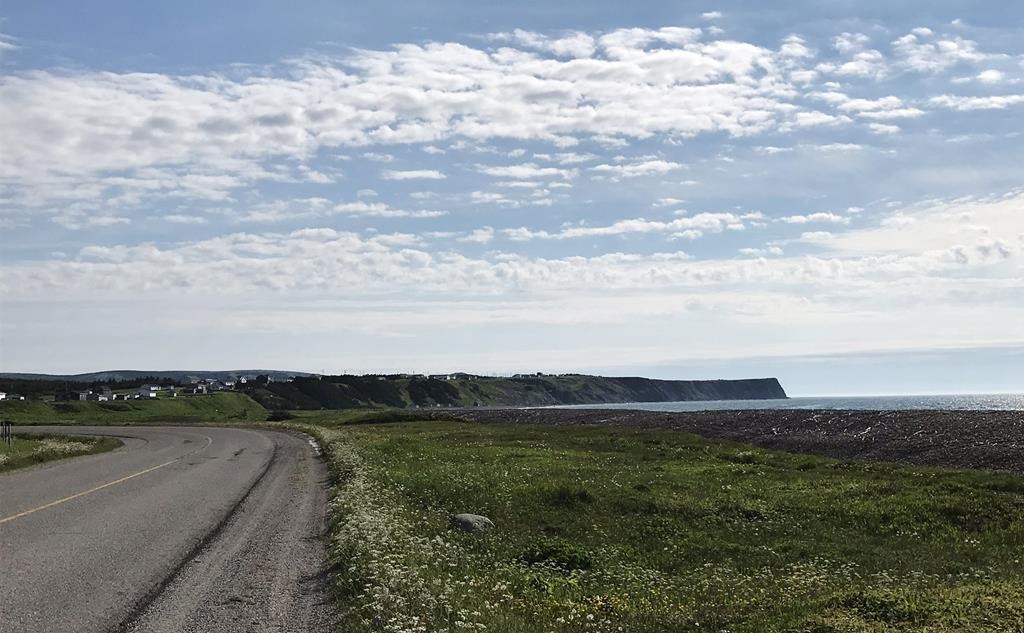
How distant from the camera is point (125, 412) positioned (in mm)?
162125

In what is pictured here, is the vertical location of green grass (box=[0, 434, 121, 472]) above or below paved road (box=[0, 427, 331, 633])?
below

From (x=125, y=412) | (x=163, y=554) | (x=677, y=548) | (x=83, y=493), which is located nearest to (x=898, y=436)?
A: (x=677, y=548)

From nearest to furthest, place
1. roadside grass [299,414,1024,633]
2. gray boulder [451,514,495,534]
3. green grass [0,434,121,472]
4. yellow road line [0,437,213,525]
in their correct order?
roadside grass [299,414,1024,633]
gray boulder [451,514,495,534]
yellow road line [0,437,213,525]
green grass [0,434,121,472]

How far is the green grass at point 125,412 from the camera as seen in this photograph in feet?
436

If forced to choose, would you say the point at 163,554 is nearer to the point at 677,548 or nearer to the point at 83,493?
the point at 677,548

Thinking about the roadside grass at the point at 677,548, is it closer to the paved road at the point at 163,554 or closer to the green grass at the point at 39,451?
the paved road at the point at 163,554

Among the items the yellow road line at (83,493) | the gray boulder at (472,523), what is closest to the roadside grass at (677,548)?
the gray boulder at (472,523)

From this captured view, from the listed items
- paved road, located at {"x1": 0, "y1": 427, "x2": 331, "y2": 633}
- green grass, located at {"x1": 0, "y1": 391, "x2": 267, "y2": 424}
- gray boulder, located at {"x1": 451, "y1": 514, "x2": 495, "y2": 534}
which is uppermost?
paved road, located at {"x1": 0, "y1": 427, "x2": 331, "y2": 633}

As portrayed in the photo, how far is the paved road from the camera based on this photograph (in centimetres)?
1264

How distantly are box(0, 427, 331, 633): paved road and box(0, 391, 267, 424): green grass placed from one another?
347 ft

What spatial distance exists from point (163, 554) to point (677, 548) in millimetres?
12975

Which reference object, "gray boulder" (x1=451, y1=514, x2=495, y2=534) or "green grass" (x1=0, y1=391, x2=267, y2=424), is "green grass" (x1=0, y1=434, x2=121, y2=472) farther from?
"green grass" (x1=0, y1=391, x2=267, y2=424)

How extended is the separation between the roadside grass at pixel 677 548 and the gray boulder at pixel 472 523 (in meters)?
0.68

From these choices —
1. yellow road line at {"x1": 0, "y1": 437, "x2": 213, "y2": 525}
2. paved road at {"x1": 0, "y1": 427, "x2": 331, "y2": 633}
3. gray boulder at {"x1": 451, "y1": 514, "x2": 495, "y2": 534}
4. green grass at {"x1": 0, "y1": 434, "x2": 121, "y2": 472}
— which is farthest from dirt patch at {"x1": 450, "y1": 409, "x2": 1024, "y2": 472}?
green grass at {"x1": 0, "y1": 434, "x2": 121, "y2": 472}
